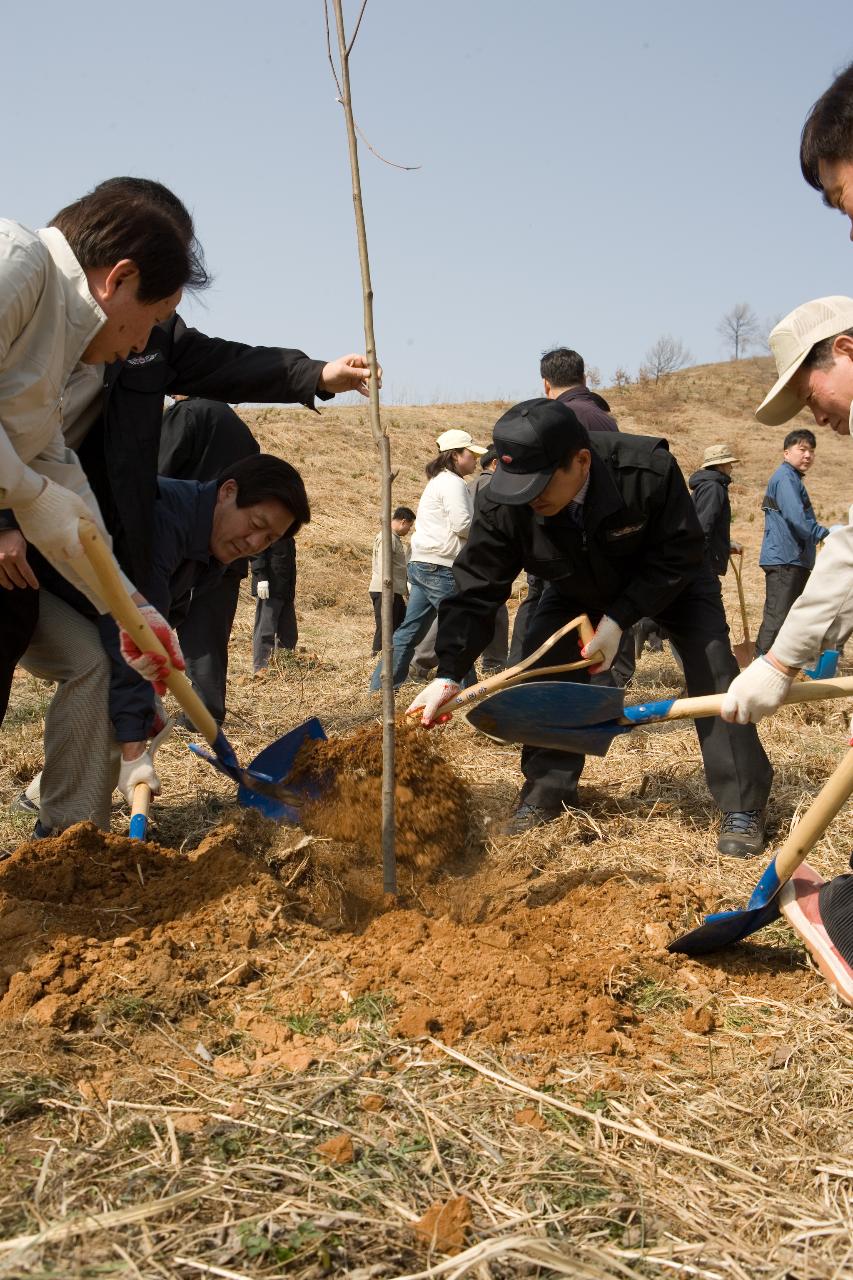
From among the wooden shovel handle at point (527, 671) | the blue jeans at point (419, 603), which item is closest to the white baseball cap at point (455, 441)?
the blue jeans at point (419, 603)

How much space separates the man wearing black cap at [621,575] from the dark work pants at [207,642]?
148 centimetres

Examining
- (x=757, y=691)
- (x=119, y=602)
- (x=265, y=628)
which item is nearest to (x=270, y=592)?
(x=265, y=628)

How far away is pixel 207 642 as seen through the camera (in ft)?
17.1

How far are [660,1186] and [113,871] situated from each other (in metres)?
1.97

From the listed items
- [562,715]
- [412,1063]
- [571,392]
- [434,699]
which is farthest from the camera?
[571,392]

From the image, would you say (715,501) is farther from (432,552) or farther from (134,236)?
(134,236)

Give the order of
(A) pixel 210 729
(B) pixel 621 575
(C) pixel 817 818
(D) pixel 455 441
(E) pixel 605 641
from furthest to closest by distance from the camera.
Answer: (D) pixel 455 441
(B) pixel 621 575
(E) pixel 605 641
(A) pixel 210 729
(C) pixel 817 818

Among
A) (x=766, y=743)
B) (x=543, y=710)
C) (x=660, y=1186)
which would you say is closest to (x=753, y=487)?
(x=766, y=743)

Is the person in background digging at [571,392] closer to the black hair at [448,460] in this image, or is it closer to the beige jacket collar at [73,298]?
the black hair at [448,460]

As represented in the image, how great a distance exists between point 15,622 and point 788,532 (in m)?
7.50

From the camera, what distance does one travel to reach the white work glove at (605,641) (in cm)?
414

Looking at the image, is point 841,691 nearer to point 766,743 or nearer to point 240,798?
point 240,798

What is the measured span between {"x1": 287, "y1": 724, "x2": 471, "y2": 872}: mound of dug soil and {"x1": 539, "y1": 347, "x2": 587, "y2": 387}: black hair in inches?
115

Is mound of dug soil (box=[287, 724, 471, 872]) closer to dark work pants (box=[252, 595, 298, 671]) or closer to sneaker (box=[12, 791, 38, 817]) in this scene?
sneaker (box=[12, 791, 38, 817])
